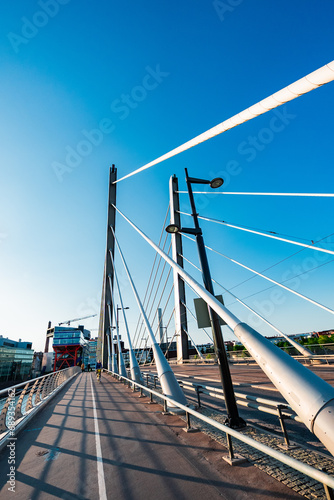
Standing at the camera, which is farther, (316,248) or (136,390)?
(136,390)

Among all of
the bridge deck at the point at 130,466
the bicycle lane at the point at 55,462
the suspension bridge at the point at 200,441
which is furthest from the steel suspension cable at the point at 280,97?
the bicycle lane at the point at 55,462

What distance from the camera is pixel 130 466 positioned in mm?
4266

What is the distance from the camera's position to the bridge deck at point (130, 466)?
11.0 feet

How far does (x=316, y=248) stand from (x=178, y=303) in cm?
1815

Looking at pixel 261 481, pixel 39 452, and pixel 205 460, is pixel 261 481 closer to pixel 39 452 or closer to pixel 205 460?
pixel 205 460

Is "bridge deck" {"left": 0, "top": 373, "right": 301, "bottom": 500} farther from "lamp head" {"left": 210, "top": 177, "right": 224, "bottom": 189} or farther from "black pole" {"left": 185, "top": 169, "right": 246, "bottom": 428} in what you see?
"lamp head" {"left": 210, "top": 177, "right": 224, "bottom": 189}

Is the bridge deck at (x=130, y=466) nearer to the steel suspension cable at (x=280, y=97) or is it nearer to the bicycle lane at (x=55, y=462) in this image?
the bicycle lane at (x=55, y=462)

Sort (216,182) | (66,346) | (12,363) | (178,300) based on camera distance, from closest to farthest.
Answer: (216,182) < (178,300) < (12,363) < (66,346)

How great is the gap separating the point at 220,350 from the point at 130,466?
2.85m

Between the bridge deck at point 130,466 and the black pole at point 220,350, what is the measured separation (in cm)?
75

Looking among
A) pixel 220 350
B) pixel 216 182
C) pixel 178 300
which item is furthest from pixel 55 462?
pixel 178 300

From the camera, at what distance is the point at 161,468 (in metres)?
4.07

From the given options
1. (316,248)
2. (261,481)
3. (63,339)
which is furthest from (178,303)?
(63,339)

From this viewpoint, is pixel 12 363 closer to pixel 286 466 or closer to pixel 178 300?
pixel 178 300
